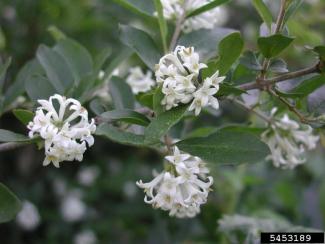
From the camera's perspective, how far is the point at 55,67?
1546mm

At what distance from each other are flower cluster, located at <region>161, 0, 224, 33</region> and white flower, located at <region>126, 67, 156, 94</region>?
179mm

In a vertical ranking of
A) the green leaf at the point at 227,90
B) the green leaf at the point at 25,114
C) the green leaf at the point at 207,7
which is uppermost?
the green leaf at the point at 207,7

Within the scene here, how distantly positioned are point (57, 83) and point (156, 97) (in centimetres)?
43

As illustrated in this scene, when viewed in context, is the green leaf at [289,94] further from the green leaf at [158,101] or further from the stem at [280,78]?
the green leaf at [158,101]

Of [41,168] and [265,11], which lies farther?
[41,168]

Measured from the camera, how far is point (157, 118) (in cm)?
117

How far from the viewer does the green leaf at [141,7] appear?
1.48 m

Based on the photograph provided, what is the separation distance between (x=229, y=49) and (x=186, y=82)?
116 mm

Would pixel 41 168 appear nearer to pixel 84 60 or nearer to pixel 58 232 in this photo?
pixel 58 232

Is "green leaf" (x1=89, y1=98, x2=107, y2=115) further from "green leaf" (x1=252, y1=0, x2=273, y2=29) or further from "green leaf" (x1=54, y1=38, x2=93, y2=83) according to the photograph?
"green leaf" (x1=252, y1=0, x2=273, y2=29)

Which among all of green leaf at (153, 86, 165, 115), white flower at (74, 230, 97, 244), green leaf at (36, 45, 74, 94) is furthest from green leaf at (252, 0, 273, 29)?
white flower at (74, 230, 97, 244)

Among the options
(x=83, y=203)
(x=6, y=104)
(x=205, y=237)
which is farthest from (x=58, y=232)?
(x=6, y=104)

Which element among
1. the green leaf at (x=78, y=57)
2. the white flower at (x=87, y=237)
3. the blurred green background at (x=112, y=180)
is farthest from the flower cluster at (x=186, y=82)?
the white flower at (x=87, y=237)

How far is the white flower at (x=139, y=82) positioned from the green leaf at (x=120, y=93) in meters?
0.11
